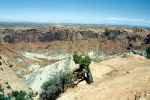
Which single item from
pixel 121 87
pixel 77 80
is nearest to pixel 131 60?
pixel 77 80

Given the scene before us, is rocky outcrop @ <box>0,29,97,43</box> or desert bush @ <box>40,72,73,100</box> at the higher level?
desert bush @ <box>40,72,73,100</box>

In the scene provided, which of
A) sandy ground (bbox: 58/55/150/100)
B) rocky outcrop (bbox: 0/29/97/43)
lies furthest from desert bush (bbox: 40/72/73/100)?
rocky outcrop (bbox: 0/29/97/43)

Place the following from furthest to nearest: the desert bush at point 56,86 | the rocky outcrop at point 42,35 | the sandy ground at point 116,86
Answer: the rocky outcrop at point 42,35 → the desert bush at point 56,86 → the sandy ground at point 116,86

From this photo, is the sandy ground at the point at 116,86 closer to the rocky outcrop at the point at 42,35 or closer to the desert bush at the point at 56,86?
the desert bush at the point at 56,86

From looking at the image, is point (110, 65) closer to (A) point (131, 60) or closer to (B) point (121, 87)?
(A) point (131, 60)

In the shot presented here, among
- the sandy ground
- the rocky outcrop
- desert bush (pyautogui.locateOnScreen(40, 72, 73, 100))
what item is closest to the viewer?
the sandy ground

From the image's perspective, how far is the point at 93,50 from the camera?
390 ft

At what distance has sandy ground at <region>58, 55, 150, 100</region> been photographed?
66.7 ft

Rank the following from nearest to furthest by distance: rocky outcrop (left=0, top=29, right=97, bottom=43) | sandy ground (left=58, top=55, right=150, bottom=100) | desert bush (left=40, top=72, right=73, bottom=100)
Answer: sandy ground (left=58, top=55, right=150, bottom=100) < desert bush (left=40, top=72, right=73, bottom=100) < rocky outcrop (left=0, top=29, right=97, bottom=43)

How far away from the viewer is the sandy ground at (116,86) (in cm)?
2033

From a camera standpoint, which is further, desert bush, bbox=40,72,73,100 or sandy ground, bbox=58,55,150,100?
desert bush, bbox=40,72,73,100

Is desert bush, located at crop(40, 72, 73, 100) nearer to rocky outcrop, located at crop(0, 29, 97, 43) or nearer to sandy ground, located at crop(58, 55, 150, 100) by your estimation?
sandy ground, located at crop(58, 55, 150, 100)

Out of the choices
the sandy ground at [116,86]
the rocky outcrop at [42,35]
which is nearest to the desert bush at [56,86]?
the sandy ground at [116,86]

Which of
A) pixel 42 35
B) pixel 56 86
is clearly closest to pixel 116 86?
pixel 56 86
